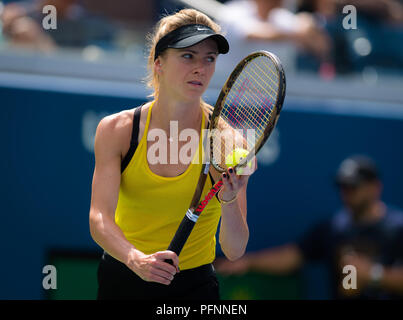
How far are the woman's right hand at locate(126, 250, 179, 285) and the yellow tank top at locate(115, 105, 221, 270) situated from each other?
31 centimetres

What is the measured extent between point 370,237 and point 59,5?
9.04 ft

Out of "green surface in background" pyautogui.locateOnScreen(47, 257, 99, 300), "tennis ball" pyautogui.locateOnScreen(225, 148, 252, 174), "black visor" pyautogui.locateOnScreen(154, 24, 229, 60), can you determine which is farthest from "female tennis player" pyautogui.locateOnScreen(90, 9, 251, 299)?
"green surface in background" pyautogui.locateOnScreen(47, 257, 99, 300)

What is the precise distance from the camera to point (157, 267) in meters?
2.44

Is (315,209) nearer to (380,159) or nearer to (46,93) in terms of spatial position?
(380,159)

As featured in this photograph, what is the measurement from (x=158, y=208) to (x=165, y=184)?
109mm

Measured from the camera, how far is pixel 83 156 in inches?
184

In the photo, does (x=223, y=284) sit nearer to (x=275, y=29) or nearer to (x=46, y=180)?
(x=46, y=180)

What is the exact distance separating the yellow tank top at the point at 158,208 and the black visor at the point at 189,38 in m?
0.31

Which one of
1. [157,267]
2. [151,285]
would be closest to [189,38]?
[157,267]

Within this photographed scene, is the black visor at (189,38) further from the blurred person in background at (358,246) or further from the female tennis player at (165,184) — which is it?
the blurred person in background at (358,246)

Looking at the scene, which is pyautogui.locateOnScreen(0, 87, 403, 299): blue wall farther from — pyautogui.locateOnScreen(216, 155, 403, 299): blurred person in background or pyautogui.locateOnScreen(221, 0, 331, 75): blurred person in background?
pyautogui.locateOnScreen(221, 0, 331, 75): blurred person in background

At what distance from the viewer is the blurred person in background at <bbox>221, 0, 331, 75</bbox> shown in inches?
195

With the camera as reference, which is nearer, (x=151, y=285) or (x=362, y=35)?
(x=151, y=285)

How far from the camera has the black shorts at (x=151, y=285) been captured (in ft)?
9.31
